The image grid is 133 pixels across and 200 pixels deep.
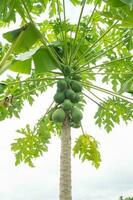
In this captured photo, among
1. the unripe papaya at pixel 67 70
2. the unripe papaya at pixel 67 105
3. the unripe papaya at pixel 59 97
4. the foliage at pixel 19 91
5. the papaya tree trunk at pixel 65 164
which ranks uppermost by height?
the foliage at pixel 19 91

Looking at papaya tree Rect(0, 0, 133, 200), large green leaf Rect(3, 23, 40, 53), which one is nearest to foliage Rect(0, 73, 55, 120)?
papaya tree Rect(0, 0, 133, 200)

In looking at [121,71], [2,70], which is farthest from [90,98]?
[2,70]

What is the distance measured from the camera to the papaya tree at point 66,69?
3363 mm

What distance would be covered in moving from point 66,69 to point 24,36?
0.76 metres

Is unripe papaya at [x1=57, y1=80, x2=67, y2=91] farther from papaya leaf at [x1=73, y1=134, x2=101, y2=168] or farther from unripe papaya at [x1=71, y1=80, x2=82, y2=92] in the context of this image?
papaya leaf at [x1=73, y1=134, x2=101, y2=168]

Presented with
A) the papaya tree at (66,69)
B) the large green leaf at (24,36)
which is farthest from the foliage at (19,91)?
the large green leaf at (24,36)

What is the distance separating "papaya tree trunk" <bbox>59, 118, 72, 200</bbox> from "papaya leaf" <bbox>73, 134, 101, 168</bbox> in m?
0.30

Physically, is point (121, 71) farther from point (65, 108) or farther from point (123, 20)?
point (123, 20)

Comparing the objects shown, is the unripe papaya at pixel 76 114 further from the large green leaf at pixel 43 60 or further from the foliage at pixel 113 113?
the foliage at pixel 113 113

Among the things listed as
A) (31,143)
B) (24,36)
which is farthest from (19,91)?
(24,36)

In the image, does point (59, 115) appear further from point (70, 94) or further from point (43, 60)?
point (43, 60)

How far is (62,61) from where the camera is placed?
3.90 meters

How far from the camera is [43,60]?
12.2ft

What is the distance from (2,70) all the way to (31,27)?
0.59 meters
